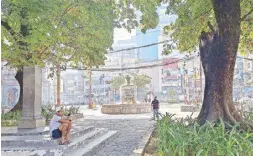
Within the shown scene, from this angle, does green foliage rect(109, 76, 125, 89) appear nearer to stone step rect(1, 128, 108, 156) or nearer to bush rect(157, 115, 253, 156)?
Answer: stone step rect(1, 128, 108, 156)

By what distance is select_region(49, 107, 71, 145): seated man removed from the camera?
27.0 feet

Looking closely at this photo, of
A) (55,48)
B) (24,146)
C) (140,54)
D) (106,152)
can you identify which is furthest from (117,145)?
(140,54)

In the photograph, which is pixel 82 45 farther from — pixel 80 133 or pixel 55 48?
pixel 80 133

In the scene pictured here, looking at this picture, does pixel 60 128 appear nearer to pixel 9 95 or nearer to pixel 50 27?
pixel 50 27

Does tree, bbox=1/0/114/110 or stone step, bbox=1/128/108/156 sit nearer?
stone step, bbox=1/128/108/156

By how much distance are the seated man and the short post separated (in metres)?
2.96

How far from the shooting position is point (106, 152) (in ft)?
28.3

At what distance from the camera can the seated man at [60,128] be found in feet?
27.0

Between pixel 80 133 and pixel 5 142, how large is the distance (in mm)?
2326

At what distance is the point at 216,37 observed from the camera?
9461 mm

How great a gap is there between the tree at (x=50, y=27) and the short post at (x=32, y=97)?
649 millimetres

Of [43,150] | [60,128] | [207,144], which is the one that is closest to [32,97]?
[60,128]

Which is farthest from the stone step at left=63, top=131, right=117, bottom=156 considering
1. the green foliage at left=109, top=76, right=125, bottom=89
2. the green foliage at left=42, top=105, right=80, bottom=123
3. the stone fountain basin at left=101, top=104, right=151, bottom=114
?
the green foliage at left=109, top=76, right=125, bottom=89

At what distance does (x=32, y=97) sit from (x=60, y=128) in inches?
143
